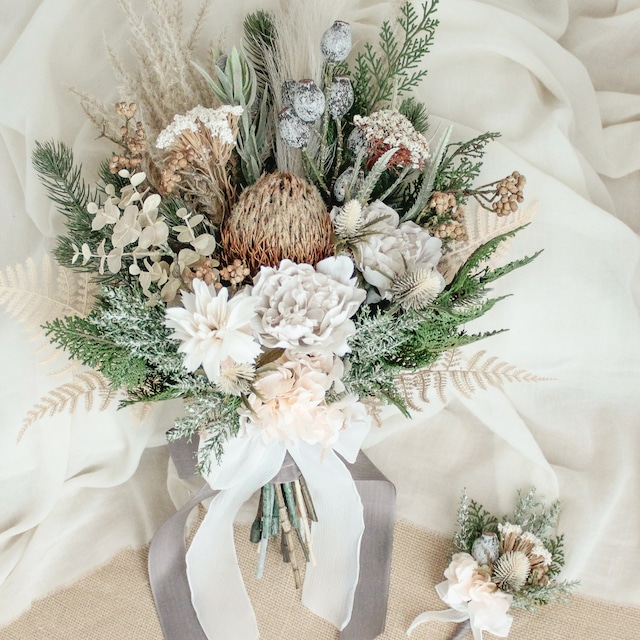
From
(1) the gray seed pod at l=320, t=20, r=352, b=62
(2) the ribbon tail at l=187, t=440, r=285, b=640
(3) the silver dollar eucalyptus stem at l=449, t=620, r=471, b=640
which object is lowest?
(3) the silver dollar eucalyptus stem at l=449, t=620, r=471, b=640

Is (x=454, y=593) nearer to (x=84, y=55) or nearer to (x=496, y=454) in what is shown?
(x=496, y=454)

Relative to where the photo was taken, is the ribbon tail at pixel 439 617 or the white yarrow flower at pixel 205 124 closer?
the white yarrow flower at pixel 205 124

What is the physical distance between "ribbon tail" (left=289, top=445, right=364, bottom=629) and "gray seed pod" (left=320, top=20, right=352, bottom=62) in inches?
19.9

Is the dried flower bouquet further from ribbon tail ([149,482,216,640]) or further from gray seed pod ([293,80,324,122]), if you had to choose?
ribbon tail ([149,482,216,640])

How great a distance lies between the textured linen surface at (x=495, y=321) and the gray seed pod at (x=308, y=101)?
32cm

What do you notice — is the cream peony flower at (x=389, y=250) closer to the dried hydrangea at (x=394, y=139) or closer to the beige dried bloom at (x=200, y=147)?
the dried hydrangea at (x=394, y=139)

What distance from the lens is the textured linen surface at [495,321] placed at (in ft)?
3.04

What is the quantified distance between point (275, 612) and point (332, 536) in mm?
179

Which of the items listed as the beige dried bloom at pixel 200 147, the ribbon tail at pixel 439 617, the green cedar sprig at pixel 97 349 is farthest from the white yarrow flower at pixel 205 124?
the ribbon tail at pixel 439 617

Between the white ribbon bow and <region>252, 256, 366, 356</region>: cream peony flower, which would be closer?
<region>252, 256, 366, 356</region>: cream peony flower

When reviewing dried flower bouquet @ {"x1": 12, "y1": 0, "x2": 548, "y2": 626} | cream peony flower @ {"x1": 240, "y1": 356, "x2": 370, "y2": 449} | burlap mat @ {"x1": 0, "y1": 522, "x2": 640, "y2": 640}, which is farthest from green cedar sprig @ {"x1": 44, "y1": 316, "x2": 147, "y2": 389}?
burlap mat @ {"x1": 0, "y1": 522, "x2": 640, "y2": 640}

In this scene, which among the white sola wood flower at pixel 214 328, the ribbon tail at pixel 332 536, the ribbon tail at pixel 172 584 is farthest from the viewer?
the ribbon tail at pixel 172 584

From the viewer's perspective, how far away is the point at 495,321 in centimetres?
105

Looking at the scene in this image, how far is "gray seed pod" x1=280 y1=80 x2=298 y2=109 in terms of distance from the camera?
0.70 meters
